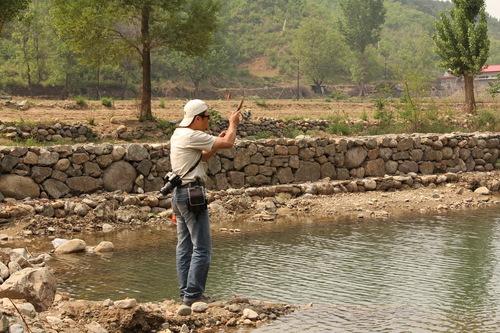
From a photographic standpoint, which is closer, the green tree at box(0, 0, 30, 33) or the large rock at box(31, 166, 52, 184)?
the large rock at box(31, 166, 52, 184)

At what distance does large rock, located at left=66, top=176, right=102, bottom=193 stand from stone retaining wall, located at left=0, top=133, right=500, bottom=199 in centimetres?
2

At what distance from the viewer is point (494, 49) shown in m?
115

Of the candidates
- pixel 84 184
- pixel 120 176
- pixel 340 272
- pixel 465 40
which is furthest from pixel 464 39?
pixel 340 272

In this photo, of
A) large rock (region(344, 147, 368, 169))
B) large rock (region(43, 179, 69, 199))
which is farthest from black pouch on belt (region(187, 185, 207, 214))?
large rock (region(344, 147, 368, 169))

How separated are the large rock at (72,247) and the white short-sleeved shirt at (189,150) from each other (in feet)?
13.4

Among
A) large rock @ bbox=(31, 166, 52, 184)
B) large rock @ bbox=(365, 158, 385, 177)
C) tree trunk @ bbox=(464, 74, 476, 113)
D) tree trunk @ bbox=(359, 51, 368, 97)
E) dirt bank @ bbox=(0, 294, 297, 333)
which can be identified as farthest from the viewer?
tree trunk @ bbox=(359, 51, 368, 97)

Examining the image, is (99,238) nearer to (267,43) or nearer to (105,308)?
(105,308)

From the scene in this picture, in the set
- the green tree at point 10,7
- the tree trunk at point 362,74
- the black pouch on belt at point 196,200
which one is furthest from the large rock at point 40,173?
Result: the tree trunk at point 362,74

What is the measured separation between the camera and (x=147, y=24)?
86.5ft

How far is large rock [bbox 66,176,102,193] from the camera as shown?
1513 cm

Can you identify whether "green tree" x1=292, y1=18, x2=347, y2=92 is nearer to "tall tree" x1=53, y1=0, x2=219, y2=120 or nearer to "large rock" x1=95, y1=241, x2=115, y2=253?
"tall tree" x1=53, y1=0, x2=219, y2=120

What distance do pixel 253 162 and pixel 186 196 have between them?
908 cm

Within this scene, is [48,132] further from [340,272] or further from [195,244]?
[195,244]

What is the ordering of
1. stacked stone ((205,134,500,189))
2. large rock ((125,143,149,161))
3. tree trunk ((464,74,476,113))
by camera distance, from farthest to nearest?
tree trunk ((464,74,476,113))
stacked stone ((205,134,500,189))
large rock ((125,143,149,161))
